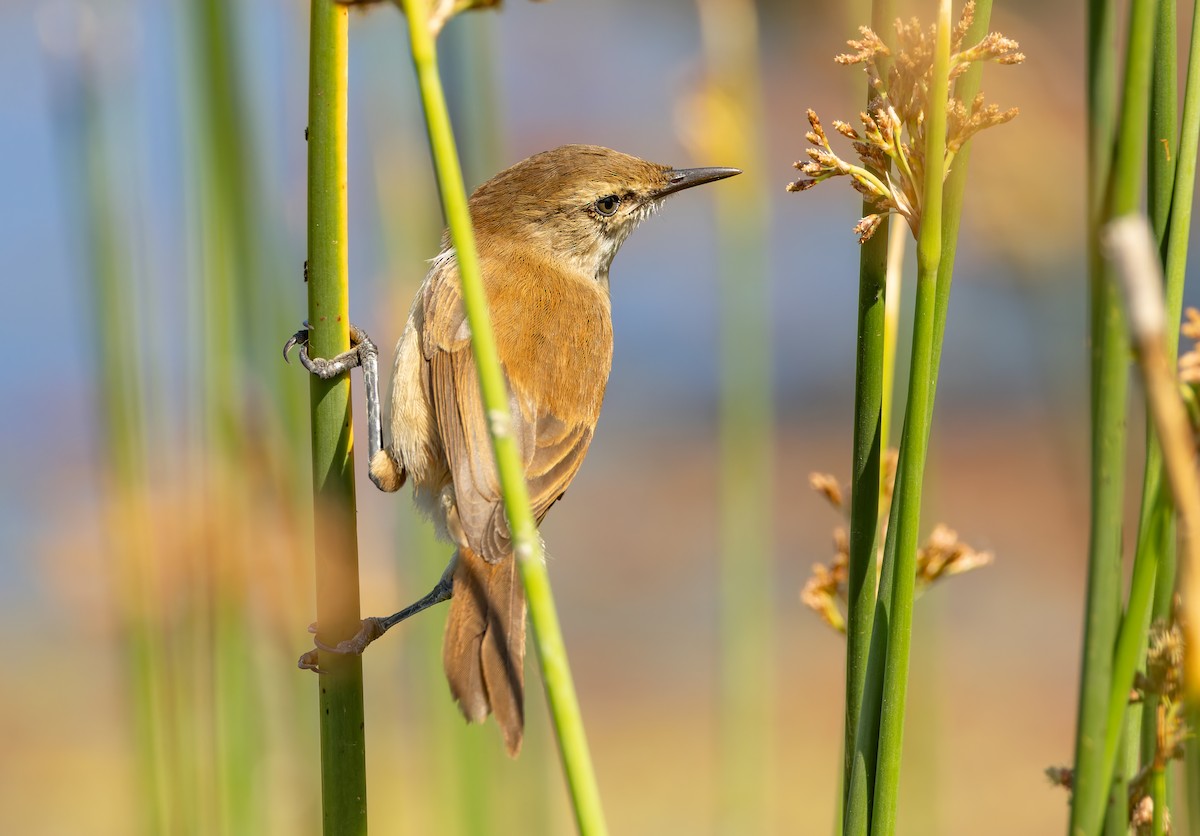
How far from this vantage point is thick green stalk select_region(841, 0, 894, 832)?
1.27 m

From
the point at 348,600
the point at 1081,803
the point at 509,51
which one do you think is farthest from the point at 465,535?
the point at 509,51

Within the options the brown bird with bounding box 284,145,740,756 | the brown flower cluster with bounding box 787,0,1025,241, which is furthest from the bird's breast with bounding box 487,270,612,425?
the brown flower cluster with bounding box 787,0,1025,241

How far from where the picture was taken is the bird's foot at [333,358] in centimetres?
154

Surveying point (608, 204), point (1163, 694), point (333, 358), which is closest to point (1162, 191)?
point (1163, 694)

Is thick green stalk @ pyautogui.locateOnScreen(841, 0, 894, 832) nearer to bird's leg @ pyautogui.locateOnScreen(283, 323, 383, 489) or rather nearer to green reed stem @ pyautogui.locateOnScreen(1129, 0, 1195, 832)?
green reed stem @ pyautogui.locateOnScreen(1129, 0, 1195, 832)

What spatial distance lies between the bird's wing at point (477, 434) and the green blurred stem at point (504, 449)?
41.5 inches

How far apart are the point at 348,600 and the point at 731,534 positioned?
3.03 ft

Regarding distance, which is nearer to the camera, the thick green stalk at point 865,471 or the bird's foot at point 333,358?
the thick green stalk at point 865,471

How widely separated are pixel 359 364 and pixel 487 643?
58 cm

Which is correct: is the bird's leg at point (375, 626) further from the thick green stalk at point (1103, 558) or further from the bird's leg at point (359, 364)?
the thick green stalk at point (1103, 558)

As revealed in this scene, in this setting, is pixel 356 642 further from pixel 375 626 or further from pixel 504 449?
pixel 504 449

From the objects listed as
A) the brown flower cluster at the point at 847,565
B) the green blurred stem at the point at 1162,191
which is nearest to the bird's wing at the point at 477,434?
the brown flower cluster at the point at 847,565

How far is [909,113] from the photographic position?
1194 millimetres

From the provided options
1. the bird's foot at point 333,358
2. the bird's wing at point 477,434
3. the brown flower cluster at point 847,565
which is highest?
the bird's foot at point 333,358
